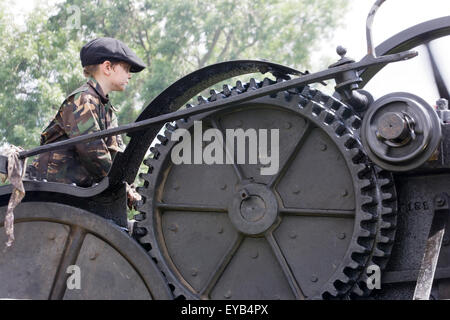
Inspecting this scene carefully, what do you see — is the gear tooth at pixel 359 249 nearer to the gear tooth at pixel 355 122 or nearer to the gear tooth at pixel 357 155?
the gear tooth at pixel 357 155

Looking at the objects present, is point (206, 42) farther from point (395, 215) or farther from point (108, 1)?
point (395, 215)

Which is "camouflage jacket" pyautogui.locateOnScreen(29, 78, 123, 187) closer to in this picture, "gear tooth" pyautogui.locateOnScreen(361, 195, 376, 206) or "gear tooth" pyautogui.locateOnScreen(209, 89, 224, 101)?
"gear tooth" pyautogui.locateOnScreen(209, 89, 224, 101)

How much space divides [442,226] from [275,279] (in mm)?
845

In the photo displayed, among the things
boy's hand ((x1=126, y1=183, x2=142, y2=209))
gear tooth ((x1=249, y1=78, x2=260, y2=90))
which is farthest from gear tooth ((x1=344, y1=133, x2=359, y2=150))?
boy's hand ((x1=126, y1=183, x2=142, y2=209))

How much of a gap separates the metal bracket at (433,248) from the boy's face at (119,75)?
207 centimetres

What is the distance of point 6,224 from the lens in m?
3.79

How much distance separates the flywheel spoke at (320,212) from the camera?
3402mm

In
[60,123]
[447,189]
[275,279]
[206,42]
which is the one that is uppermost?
[206,42]

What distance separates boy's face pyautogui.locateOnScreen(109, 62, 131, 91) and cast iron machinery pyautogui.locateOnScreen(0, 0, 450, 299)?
59 centimetres

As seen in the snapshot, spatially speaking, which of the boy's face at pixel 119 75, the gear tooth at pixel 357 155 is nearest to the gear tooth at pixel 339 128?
the gear tooth at pixel 357 155

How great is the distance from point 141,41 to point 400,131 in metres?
15.1

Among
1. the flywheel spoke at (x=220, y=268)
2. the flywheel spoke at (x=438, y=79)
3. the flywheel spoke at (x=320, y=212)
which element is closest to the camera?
the flywheel spoke at (x=320, y=212)

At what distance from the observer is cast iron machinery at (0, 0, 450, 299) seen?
3314mm

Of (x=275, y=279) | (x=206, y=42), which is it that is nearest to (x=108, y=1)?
(x=206, y=42)
